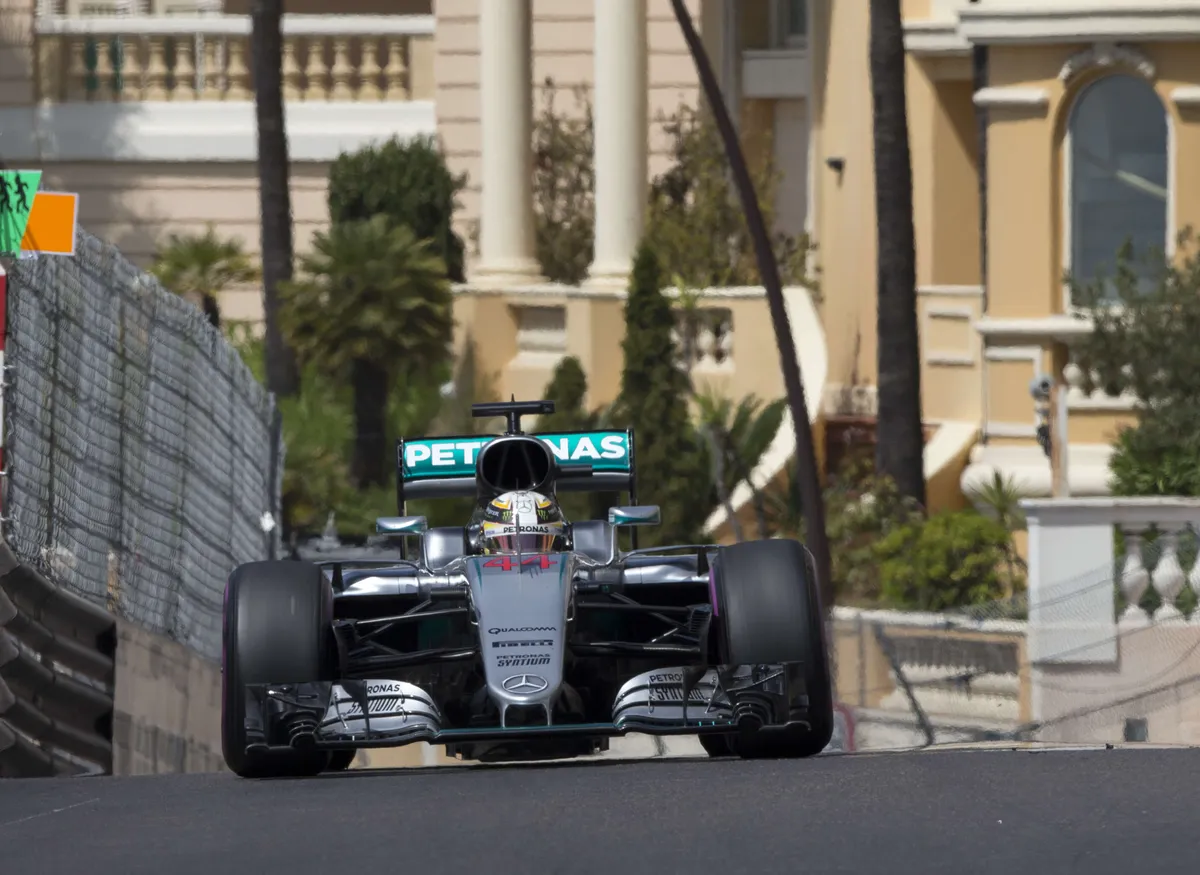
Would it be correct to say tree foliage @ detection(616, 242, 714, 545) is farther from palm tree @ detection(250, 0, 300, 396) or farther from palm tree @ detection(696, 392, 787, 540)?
palm tree @ detection(250, 0, 300, 396)

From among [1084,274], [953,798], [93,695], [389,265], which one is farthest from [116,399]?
[389,265]

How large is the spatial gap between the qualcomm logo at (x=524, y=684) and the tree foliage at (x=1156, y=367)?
43.9 ft

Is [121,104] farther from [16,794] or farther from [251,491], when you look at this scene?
[16,794]

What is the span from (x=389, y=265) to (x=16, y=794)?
20.3 metres

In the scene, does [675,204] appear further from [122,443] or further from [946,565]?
[122,443]

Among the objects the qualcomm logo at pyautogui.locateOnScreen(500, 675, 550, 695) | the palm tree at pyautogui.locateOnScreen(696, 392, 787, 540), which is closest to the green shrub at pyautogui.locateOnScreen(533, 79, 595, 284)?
the palm tree at pyautogui.locateOnScreen(696, 392, 787, 540)

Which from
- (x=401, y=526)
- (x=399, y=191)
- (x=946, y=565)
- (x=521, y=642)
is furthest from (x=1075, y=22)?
(x=521, y=642)

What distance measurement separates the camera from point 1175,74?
26812 mm

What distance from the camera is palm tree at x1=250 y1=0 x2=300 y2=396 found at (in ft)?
105

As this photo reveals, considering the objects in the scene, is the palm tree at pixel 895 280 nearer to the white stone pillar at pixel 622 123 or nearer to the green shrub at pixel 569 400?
the green shrub at pixel 569 400

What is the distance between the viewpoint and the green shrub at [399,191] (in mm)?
33594

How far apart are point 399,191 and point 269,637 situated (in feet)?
72.2

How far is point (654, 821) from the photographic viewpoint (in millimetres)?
9891

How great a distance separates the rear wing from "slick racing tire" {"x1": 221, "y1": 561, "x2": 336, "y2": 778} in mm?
1548
